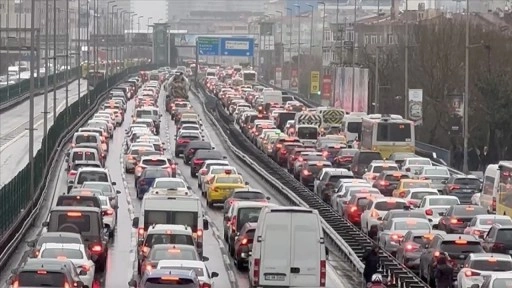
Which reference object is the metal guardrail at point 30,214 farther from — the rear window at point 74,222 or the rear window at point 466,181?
the rear window at point 466,181

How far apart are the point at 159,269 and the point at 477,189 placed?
28378 millimetres

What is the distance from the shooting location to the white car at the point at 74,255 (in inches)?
1204

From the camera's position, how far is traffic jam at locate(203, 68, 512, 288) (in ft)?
108

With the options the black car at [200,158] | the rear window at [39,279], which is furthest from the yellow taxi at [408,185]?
the rear window at [39,279]

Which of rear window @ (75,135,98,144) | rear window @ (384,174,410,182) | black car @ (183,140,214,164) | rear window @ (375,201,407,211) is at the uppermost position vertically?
rear window @ (375,201,407,211)

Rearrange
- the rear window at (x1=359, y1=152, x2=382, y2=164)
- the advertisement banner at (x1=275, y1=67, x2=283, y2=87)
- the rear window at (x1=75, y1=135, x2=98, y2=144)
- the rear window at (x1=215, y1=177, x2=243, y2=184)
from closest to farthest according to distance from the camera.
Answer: the rear window at (x1=215, y1=177, x2=243, y2=184)
the rear window at (x1=359, y1=152, x2=382, y2=164)
the rear window at (x1=75, y1=135, x2=98, y2=144)
the advertisement banner at (x1=275, y1=67, x2=283, y2=87)

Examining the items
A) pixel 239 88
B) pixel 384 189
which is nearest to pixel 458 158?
pixel 384 189

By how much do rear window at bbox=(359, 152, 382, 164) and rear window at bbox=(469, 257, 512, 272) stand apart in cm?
3441

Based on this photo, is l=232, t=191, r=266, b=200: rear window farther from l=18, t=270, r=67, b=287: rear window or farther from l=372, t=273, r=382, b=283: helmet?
l=18, t=270, r=67, b=287: rear window

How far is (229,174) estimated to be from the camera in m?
55.8

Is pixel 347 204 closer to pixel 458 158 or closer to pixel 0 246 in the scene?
pixel 0 246

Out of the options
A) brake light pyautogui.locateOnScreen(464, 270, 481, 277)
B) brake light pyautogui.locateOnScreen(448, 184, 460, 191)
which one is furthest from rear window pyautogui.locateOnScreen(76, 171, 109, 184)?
brake light pyautogui.locateOnScreen(464, 270, 481, 277)

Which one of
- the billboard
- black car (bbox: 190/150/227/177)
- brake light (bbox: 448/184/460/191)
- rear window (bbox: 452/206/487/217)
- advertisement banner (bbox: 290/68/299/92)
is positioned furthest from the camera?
advertisement banner (bbox: 290/68/299/92)

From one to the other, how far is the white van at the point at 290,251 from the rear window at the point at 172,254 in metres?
1.19
